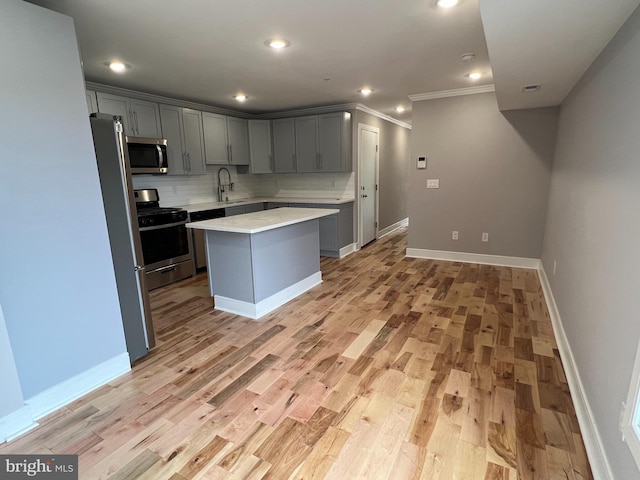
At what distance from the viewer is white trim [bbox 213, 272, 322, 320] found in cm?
315

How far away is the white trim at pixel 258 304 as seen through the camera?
3.15m

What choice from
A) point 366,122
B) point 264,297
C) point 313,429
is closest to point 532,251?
point 366,122

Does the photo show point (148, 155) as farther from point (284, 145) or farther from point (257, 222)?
point (284, 145)

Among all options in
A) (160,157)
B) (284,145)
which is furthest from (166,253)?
(284,145)

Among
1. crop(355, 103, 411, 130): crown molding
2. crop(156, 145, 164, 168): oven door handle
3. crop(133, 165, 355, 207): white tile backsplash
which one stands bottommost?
crop(133, 165, 355, 207): white tile backsplash

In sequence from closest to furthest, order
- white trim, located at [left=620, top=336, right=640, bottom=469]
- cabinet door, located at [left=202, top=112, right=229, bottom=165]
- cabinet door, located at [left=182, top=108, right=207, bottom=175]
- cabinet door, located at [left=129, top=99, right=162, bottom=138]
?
white trim, located at [left=620, top=336, right=640, bottom=469], cabinet door, located at [left=129, top=99, right=162, bottom=138], cabinet door, located at [left=182, top=108, right=207, bottom=175], cabinet door, located at [left=202, top=112, right=229, bottom=165]

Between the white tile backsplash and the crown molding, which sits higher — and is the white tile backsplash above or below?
below

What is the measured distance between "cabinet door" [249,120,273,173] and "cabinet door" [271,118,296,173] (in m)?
0.11

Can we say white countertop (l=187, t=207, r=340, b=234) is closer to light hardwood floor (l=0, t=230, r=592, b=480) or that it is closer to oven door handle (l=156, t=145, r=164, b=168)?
light hardwood floor (l=0, t=230, r=592, b=480)

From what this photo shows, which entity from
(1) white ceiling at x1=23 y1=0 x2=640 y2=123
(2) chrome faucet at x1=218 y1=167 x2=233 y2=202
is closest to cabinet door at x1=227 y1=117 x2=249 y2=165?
(2) chrome faucet at x1=218 y1=167 x2=233 y2=202

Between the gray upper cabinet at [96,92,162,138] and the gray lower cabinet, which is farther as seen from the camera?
the gray lower cabinet

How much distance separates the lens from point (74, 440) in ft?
5.70

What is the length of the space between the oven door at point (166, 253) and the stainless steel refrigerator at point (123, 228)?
1.51 meters

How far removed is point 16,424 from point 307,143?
465 cm
